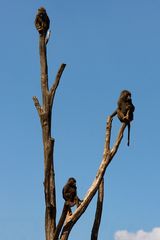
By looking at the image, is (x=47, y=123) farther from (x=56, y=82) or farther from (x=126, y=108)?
(x=126, y=108)

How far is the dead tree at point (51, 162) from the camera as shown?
961 cm

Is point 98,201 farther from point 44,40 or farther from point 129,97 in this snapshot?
point 44,40

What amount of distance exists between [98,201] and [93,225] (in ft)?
1.63

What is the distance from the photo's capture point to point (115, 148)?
32.9 ft

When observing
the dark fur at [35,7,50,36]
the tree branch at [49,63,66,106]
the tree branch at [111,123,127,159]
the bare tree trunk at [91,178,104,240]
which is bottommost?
the bare tree trunk at [91,178,104,240]

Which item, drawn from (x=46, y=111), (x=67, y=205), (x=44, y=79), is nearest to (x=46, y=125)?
(x=46, y=111)

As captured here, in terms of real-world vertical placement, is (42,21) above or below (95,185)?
above

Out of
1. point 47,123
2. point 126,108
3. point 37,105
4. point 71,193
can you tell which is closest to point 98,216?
point 71,193

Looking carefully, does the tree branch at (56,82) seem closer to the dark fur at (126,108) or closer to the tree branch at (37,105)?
the tree branch at (37,105)

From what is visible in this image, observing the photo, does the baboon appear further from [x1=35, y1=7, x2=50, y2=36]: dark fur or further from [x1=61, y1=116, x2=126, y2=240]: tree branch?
[x1=35, y1=7, x2=50, y2=36]: dark fur

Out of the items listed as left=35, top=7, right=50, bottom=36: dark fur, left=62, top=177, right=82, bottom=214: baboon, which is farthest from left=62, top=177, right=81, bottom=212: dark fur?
left=35, top=7, right=50, bottom=36: dark fur

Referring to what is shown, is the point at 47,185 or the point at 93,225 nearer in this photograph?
the point at 47,185

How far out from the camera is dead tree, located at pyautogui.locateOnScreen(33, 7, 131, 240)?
961cm

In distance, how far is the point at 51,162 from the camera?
995 centimetres
